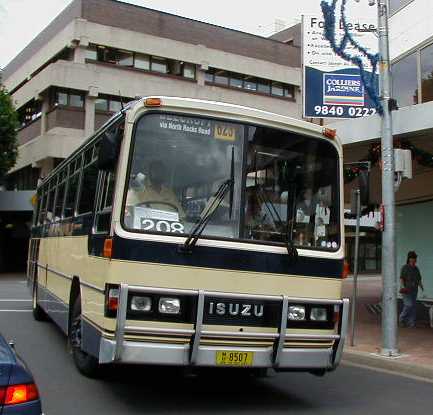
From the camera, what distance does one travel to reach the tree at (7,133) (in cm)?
3388

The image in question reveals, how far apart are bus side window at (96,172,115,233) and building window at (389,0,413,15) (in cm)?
1104

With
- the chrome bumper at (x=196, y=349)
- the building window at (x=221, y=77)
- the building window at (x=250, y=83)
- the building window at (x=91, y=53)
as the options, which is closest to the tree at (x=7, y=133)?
the building window at (x=91, y=53)

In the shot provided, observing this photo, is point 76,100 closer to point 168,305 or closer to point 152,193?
point 152,193

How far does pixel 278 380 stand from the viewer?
8.41 meters

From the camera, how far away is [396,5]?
16.0 metres

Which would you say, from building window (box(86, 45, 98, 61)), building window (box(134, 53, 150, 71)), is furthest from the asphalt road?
building window (box(134, 53, 150, 71))

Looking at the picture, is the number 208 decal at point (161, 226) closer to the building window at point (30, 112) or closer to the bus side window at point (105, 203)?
the bus side window at point (105, 203)

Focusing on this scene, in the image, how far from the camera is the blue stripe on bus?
240 inches

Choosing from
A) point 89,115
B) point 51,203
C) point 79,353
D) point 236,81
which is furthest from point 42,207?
point 236,81

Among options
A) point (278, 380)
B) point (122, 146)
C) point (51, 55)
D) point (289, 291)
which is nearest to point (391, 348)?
point (278, 380)

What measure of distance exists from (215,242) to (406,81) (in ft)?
33.3

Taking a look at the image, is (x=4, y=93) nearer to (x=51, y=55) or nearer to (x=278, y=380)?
(x=51, y=55)

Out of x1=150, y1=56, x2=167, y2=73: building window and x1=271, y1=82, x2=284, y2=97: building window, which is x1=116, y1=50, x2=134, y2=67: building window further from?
x1=271, y1=82, x2=284, y2=97: building window

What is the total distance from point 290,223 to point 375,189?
38.9 feet
